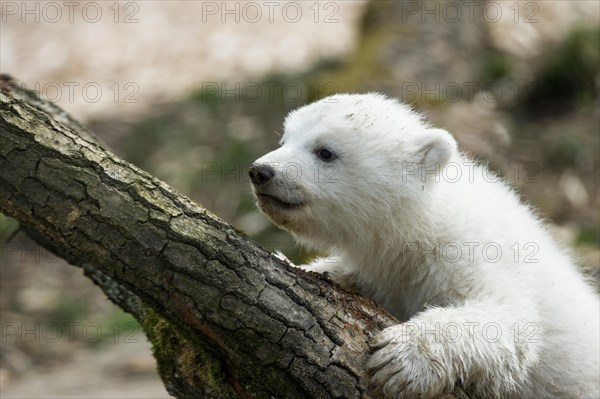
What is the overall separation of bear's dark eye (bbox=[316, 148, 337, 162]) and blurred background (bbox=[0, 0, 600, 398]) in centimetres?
328

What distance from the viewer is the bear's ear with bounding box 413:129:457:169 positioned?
5527mm

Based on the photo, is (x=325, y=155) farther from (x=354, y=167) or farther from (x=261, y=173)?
(x=261, y=173)

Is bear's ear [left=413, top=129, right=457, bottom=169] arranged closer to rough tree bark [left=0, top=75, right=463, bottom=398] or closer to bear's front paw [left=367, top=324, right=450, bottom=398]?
bear's front paw [left=367, top=324, right=450, bottom=398]

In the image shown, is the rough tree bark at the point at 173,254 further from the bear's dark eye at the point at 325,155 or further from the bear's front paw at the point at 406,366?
the bear's dark eye at the point at 325,155

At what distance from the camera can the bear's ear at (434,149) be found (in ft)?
18.1

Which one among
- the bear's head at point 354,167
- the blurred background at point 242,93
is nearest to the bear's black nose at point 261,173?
the bear's head at point 354,167

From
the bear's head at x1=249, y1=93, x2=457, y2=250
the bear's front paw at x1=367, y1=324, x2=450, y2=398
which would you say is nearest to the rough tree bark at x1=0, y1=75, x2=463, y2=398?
the bear's front paw at x1=367, y1=324, x2=450, y2=398

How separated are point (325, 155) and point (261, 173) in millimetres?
613

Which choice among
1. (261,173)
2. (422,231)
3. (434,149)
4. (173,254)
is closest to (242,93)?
(434,149)

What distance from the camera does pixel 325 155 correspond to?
5555 mm

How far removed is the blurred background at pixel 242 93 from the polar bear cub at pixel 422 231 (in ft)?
7.88

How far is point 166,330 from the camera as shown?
537 centimetres

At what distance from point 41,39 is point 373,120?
1318 cm

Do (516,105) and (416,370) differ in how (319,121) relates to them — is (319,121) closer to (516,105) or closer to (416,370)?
(416,370)
